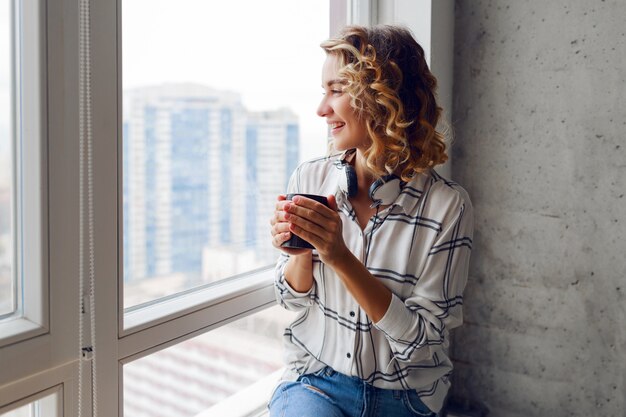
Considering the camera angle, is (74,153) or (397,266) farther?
(397,266)

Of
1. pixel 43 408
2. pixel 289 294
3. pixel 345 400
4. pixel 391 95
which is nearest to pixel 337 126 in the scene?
pixel 391 95

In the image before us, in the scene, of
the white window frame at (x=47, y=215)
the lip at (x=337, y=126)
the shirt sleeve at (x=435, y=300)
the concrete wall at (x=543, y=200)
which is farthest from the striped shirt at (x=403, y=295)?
the concrete wall at (x=543, y=200)

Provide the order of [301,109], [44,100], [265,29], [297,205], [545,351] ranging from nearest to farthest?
[44,100], [297,205], [265,29], [301,109], [545,351]

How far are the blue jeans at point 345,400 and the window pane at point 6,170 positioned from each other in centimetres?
61

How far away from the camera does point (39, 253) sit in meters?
0.89

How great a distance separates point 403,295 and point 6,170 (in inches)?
33.0

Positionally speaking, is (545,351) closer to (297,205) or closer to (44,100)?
(297,205)

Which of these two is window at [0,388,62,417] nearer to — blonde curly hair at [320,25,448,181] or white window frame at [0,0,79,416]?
white window frame at [0,0,79,416]

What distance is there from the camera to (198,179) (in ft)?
4.23

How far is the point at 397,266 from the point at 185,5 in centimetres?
77

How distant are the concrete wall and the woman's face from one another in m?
0.85

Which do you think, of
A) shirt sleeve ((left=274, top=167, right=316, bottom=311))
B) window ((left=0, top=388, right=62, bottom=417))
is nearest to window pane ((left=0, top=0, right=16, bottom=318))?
window ((left=0, top=388, right=62, bottom=417))

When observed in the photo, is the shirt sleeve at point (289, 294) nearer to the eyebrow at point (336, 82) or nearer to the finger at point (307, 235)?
the finger at point (307, 235)

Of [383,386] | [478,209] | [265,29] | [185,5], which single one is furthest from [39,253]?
[478,209]
